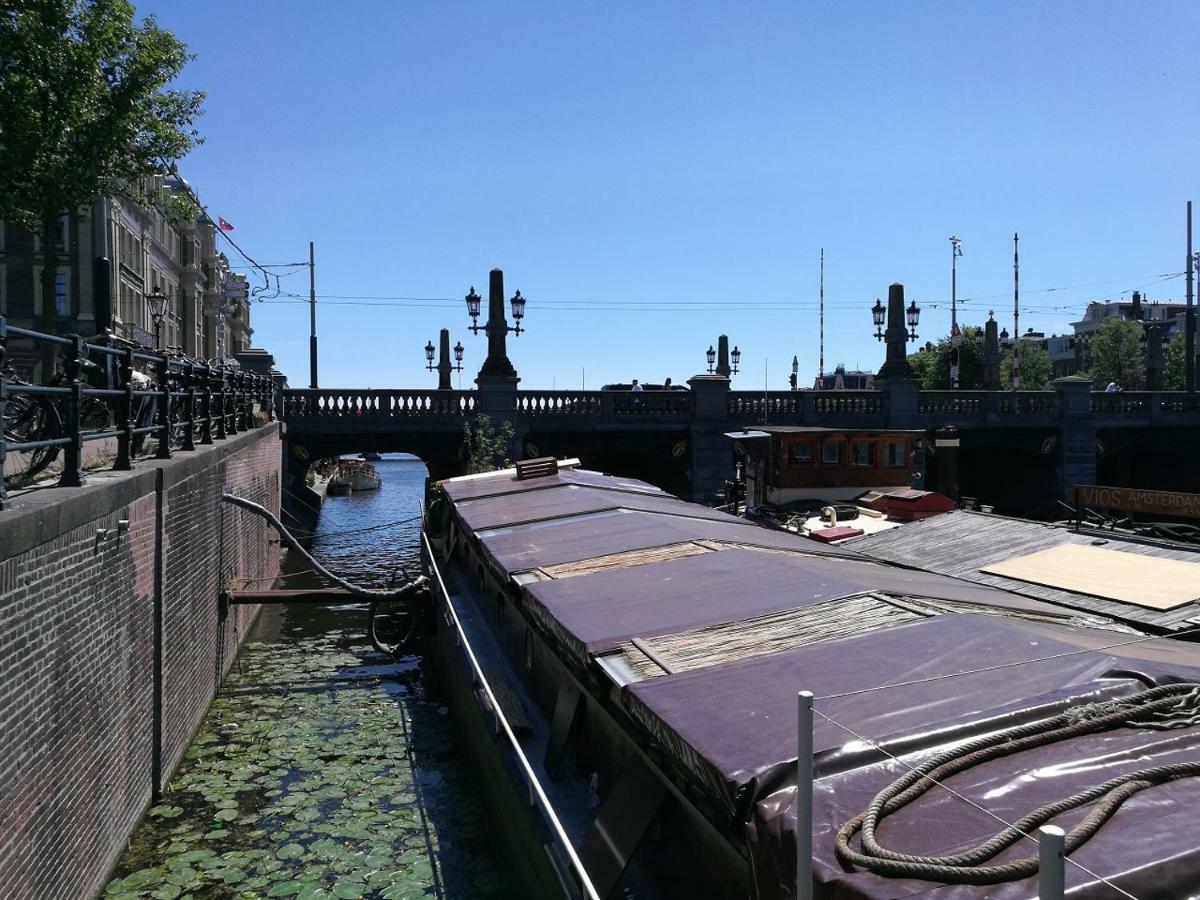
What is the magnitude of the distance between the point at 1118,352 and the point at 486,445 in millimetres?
64649

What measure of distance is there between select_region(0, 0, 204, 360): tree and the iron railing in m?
5.12

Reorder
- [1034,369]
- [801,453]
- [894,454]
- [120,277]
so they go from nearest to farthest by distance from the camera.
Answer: [801,453]
[894,454]
[120,277]
[1034,369]

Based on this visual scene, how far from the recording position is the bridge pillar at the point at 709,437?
1138 inches

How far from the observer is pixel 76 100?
17625 millimetres

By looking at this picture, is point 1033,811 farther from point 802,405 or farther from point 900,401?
point 900,401

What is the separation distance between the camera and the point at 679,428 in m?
29.0

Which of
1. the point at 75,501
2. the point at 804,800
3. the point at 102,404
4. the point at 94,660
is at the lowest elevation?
the point at 94,660

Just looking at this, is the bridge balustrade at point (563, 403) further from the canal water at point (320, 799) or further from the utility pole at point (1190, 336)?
the utility pole at point (1190, 336)

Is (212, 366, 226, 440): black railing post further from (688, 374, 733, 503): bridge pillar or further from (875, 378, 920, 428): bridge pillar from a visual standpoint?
(875, 378, 920, 428): bridge pillar

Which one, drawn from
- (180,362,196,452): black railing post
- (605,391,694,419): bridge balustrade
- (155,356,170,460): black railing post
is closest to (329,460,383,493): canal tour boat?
(605,391,694,419): bridge balustrade

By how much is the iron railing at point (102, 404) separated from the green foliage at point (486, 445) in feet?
29.5

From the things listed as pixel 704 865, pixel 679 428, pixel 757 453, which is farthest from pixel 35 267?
pixel 704 865

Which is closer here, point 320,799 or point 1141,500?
point 320,799

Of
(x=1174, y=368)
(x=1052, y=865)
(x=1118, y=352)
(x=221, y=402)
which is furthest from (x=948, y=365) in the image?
(x=1052, y=865)
